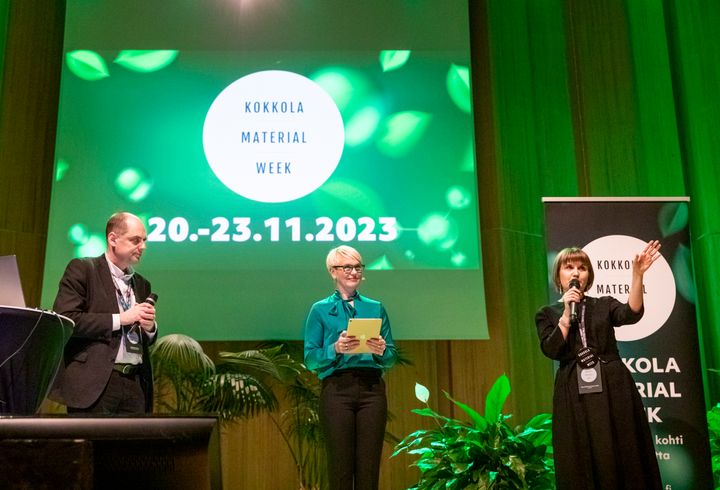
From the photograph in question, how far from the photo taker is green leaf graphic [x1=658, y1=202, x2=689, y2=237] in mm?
4055

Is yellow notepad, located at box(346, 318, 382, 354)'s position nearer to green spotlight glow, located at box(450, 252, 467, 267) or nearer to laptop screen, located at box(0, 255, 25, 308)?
laptop screen, located at box(0, 255, 25, 308)

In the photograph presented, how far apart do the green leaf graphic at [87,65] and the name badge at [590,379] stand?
A: 3.23 m

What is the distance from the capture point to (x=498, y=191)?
16.1ft

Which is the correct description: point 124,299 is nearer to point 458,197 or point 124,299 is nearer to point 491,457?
point 491,457

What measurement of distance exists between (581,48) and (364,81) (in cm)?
164

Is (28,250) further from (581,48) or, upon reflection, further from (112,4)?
(581,48)

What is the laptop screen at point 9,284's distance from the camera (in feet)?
6.19

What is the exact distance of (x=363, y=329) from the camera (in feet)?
9.54

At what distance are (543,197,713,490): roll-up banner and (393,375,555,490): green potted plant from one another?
592mm

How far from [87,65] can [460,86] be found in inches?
88.4

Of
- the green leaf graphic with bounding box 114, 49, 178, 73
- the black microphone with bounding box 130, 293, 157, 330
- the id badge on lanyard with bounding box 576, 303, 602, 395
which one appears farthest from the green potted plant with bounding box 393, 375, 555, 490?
the green leaf graphic with bounding box 114, 49, 178, 73

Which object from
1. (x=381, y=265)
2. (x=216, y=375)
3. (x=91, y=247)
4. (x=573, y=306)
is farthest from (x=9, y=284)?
(x=381, y=265)

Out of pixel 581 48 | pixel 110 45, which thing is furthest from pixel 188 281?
pixel 581 48

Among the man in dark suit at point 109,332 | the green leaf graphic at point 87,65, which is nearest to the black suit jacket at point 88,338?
the man in dark suit at point 109,332
